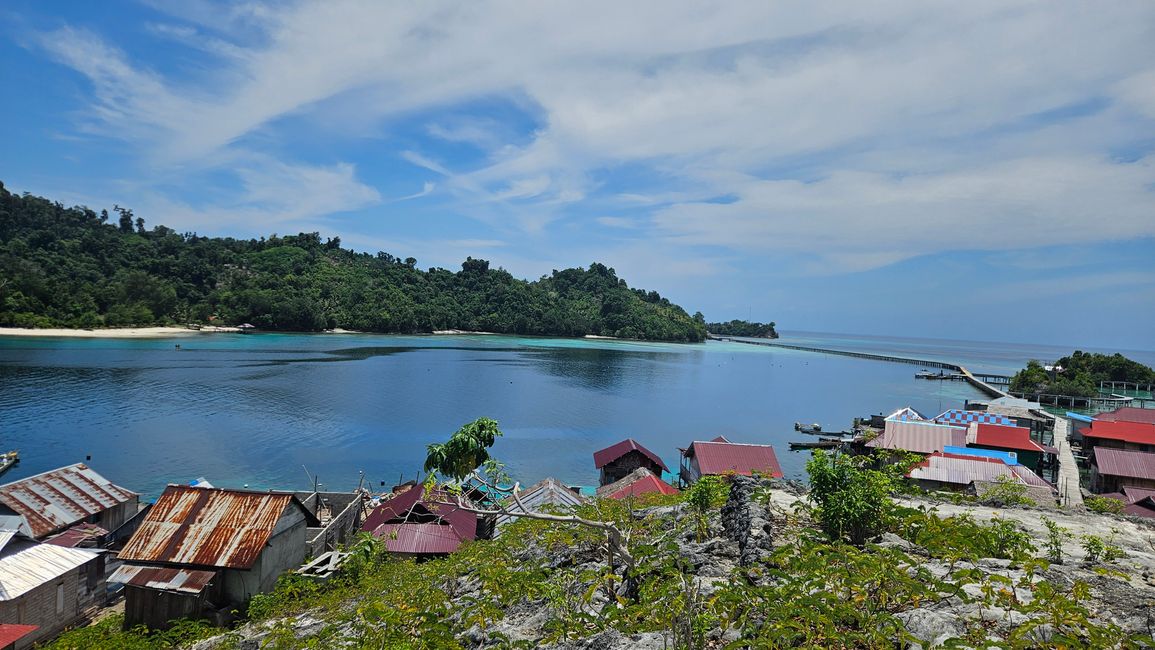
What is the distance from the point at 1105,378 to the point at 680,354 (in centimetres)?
6693

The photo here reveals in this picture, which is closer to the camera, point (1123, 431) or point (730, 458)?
point (730, 458)

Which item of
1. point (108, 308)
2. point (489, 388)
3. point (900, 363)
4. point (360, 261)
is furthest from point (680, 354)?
point (108, 308)

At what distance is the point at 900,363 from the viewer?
402 feet

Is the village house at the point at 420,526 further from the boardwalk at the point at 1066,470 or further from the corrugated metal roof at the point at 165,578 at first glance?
the boardwalk at the point at 1066,470

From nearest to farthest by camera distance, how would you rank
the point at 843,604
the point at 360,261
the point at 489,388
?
the point at 843,604, the point at 489,388, the point at 360,261

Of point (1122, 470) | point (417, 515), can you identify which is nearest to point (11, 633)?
point (417, 515)

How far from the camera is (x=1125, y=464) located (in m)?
21.5

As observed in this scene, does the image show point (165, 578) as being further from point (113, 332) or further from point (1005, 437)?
point (113, 332)

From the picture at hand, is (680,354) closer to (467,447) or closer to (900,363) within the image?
(900,363)

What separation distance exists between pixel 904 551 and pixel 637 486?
15.2 m

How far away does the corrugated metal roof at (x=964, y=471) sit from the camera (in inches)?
763

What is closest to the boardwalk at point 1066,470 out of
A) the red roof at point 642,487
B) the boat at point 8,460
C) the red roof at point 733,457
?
the red roof at point 733,457

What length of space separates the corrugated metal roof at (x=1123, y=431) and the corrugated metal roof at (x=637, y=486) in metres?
22.7

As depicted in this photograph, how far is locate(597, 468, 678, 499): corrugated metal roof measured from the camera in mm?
19953
